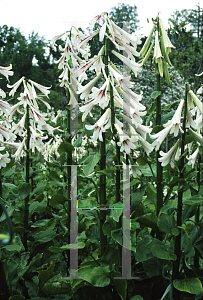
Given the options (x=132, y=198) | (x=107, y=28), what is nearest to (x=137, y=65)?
(x=107, y=28)

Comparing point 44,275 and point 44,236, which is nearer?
point 44,275

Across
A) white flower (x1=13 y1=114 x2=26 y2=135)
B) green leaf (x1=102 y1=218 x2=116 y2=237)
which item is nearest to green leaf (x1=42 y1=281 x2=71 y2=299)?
green leaf (x1=102 y1=218 x2=116 y2=237)

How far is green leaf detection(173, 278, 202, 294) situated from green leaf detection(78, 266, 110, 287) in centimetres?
38

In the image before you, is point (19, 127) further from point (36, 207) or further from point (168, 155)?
point (168, 155)

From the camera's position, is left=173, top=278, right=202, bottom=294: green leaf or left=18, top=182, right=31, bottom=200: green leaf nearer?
left=173, top=278, right=202, bottom=294: green leaf

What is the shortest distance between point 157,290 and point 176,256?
467mm

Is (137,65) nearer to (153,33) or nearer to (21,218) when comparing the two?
(153,33)

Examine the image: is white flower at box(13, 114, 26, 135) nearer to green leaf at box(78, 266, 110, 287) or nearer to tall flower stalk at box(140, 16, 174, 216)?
tall flower stalk at box(140, 16, 174, 216)

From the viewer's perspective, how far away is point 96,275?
5.11ft

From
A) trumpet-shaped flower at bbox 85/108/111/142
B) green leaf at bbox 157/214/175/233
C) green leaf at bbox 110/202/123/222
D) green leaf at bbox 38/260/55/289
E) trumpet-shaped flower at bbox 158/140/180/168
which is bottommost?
green leaf at bbox 38/260/55/289

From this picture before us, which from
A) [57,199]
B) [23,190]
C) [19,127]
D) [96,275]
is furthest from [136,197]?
[19,127]

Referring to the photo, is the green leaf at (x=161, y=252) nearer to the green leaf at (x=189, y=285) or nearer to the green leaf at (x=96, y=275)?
the green leaf at (x=189, y=285)

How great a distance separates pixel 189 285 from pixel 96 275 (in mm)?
508

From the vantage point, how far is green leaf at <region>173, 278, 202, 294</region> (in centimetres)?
140
